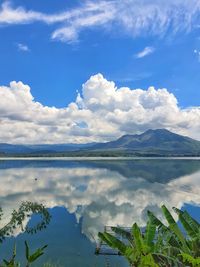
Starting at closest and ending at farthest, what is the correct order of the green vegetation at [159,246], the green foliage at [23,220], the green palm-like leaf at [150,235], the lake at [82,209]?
the green vegetation at [159,246] → the green palm-like leaf at [150,235] → the lake at [82,209] → the green foliage at [23,220]

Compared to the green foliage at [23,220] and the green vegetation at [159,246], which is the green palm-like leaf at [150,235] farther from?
the green foliage at [23,220]

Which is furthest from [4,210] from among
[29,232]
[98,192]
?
[98,192]

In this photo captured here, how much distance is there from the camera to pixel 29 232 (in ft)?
145

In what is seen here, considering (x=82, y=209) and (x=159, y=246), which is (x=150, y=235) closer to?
(x=159, y=246)

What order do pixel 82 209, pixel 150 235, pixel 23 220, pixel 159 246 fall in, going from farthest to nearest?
pixel 82 209, pixel 23 220, pixel 159 246, pixel 150 235

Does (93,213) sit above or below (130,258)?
below

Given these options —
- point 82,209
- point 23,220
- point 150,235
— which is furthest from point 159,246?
point 82,209

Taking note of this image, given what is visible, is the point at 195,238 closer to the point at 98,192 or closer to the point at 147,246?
the point at 147,246

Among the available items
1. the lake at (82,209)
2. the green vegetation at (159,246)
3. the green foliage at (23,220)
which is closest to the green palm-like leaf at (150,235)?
the green vegetation at (159,246)

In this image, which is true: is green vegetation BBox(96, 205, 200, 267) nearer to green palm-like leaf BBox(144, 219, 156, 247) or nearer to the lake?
green palm-like leaf BBox(144, 219, 156, 247)

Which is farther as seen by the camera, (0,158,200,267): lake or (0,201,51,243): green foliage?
(0,201,51,243): green foliage

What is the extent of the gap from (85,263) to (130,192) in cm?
4906

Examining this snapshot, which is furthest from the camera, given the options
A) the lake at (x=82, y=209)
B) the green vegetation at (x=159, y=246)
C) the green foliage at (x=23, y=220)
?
the green foliage at (x=23, y=220)

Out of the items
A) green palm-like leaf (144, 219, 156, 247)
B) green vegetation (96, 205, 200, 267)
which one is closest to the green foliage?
green vegetation (96, 205, 200, 267)
